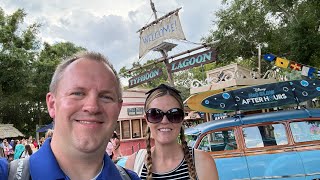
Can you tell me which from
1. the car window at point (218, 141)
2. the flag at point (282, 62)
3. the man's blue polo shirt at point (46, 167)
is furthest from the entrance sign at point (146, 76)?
the man's blue polo shirt at point (46, 167)

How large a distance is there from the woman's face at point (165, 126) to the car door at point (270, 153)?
4.11 m

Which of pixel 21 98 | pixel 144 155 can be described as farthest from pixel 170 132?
pixel 21 98

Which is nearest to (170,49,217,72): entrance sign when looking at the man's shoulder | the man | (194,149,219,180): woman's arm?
(194,149,219,180): woman's arm

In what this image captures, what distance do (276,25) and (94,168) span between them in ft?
71.8

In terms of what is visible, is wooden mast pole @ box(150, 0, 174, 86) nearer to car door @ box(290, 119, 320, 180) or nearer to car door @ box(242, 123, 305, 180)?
car door @ box(242, 123, 305, 180)

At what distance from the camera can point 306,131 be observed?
20.4 ft

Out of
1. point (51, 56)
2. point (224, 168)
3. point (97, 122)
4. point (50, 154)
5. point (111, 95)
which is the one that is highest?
point (51, 56)

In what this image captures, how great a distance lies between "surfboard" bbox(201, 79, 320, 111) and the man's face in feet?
17.5

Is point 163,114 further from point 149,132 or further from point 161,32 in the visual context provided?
point 161,32

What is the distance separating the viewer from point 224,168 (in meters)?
6.34

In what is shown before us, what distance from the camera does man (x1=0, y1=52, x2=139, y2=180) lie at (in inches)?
56.6

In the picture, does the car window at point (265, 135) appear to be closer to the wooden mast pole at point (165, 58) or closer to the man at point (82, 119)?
the man at point (82, 119)

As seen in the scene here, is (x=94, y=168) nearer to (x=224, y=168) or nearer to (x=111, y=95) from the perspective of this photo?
(x=111, y=95)

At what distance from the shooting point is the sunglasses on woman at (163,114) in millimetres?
2514
